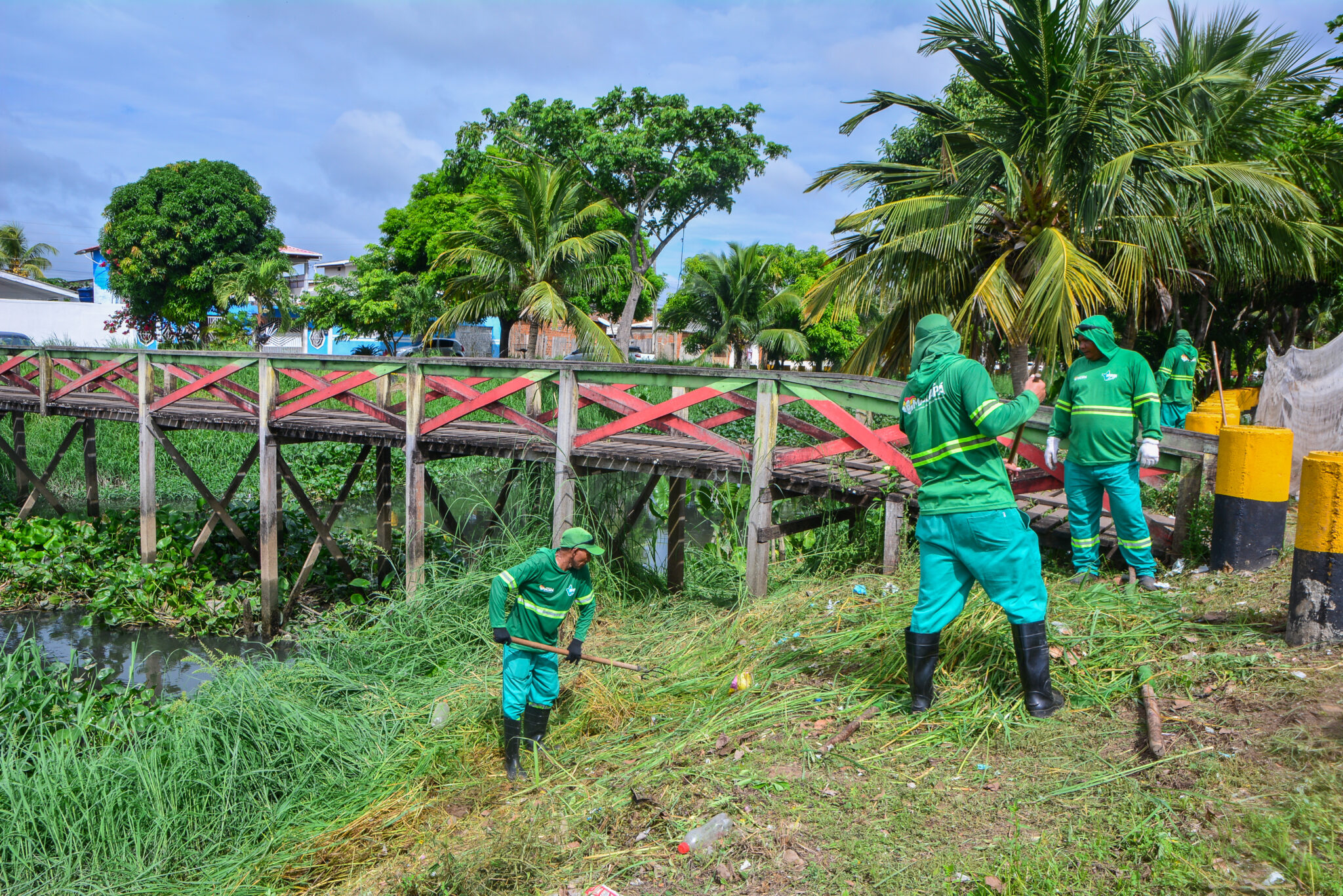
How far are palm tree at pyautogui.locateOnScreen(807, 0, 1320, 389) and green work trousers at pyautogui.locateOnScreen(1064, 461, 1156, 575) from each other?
148 inches

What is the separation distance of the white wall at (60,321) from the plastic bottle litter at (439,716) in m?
32.2

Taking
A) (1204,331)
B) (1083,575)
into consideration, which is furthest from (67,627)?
(1204,331)

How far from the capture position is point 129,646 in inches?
388

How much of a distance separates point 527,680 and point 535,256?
52.2 ft

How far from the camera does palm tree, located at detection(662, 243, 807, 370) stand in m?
33.8

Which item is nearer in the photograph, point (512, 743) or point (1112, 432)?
point (512, 743)

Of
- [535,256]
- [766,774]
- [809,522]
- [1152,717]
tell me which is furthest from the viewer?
[535,256]

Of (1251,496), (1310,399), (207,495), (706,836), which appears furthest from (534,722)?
(207,495)

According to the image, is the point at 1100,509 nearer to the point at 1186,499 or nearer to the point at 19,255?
the point at 1186,499

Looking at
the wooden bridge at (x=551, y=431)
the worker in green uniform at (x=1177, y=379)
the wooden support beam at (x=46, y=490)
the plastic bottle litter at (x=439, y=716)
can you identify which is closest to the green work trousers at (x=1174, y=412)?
the worker in green uniform at (x=1177, y=379)

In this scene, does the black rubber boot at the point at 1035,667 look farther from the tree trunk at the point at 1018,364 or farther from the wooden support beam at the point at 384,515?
the wooden support beam at the point at 384,515

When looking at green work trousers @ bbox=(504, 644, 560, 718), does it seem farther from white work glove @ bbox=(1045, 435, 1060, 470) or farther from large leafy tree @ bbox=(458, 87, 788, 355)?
large leafy tree @ bbox=(458, 87, 788, 355)

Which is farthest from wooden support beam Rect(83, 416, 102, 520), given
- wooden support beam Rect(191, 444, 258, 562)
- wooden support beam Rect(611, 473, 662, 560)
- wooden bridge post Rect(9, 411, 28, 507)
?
wooden support beam Rect(611, 473, 662, 560)

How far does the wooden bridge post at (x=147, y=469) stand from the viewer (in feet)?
36.4
